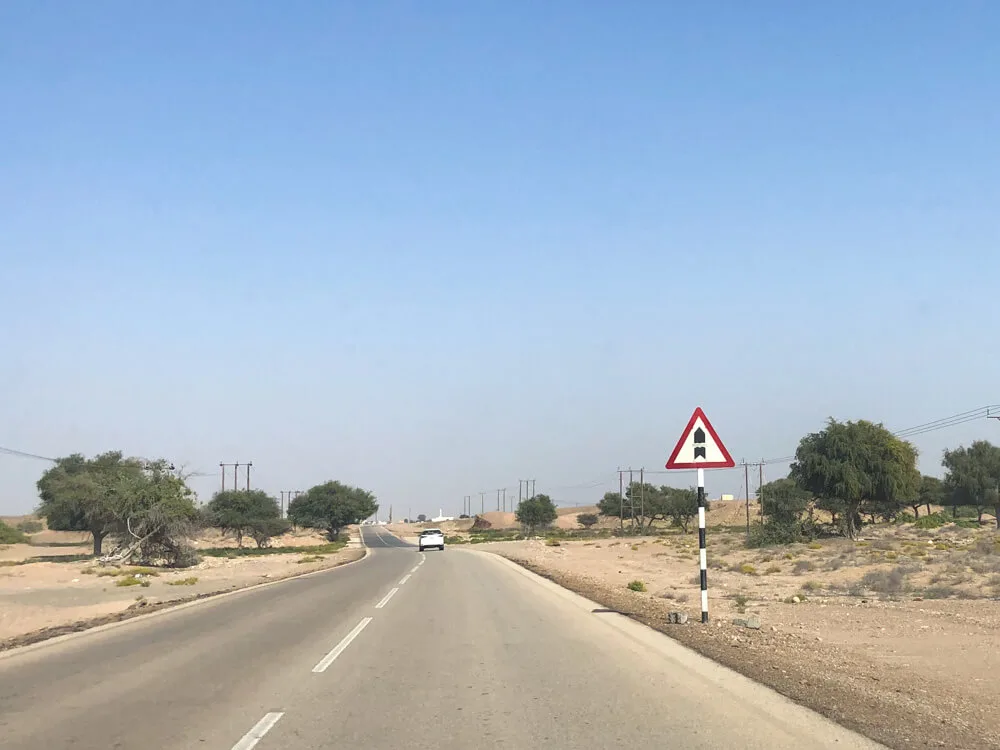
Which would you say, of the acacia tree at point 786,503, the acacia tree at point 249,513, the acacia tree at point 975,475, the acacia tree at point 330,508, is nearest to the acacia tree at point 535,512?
the acacia tree at point 330,508

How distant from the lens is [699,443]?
15.8m

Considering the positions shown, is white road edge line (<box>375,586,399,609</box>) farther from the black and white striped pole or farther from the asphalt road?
the black and white striped pole

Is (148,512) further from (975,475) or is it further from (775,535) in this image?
(975,475)

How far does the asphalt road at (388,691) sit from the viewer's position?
7.91 meters

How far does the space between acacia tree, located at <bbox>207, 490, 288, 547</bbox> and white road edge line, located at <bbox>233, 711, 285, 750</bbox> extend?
91631 millimetres

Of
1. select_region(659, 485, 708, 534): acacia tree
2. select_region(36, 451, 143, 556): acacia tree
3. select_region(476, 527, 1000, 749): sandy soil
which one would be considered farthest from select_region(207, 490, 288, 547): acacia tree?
select_region(476, 527, 1000, 749): sandy soil

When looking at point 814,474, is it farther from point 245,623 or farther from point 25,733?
point 25,733

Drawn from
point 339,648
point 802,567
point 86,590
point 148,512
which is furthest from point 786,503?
point 339,648

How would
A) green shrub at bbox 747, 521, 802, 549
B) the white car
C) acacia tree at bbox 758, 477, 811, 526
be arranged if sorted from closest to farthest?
green shrub at bbox 747, 521, 802, 549 < acacia tree at bbox 758, 477, 811, 526 < the white car

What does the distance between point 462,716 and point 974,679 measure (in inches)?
252

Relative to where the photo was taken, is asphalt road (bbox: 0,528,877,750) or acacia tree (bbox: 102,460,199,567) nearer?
asphalt road (bbox: 0,528,877,750)

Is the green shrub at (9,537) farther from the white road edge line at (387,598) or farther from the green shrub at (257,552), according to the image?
the white road edge line at (387,598)

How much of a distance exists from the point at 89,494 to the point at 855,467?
1953 inches

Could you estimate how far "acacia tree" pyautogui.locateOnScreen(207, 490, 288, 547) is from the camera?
319 feet
